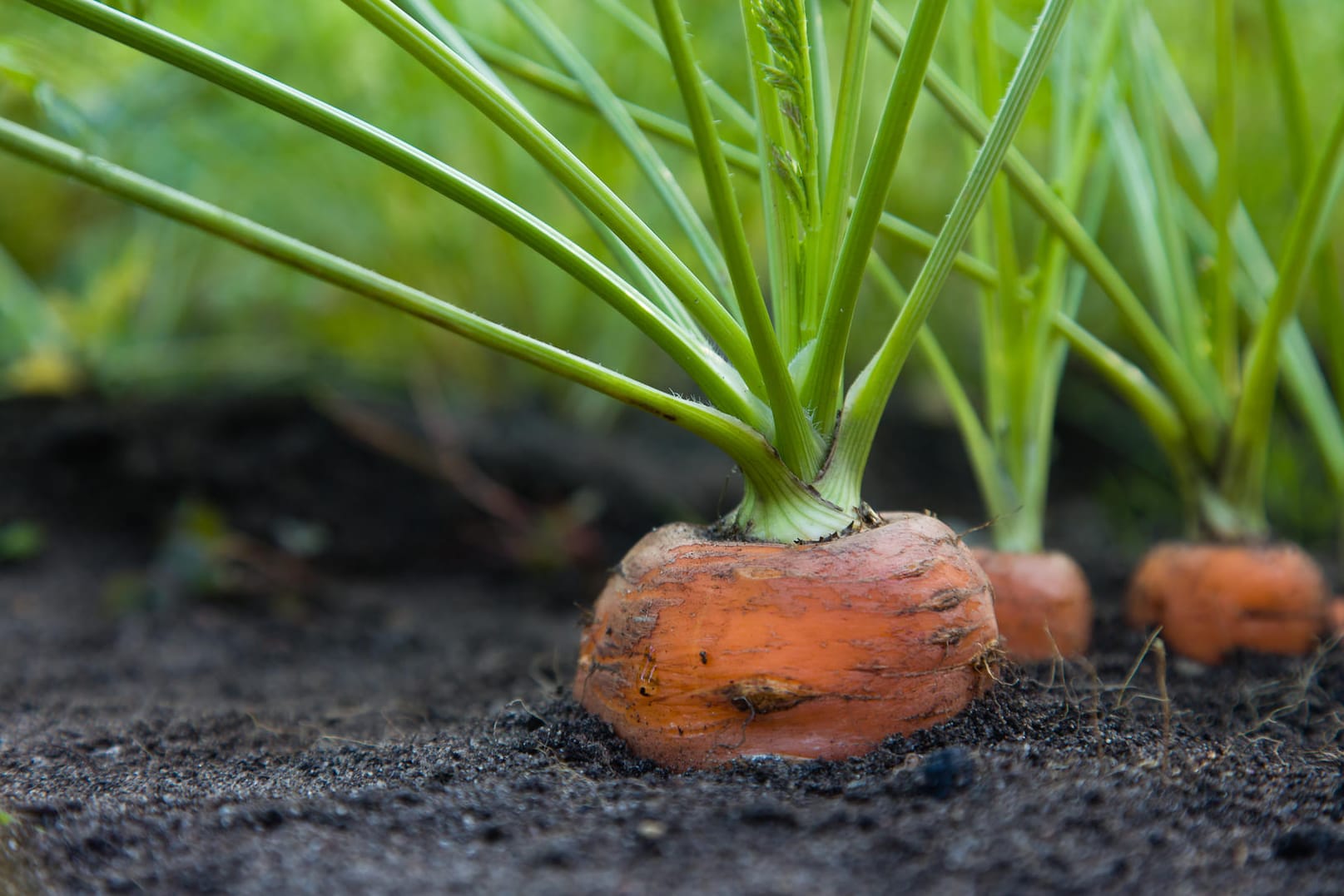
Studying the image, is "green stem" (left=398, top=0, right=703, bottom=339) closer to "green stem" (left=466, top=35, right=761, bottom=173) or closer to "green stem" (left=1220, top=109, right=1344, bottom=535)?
"green stem" (left=466, top=35, right=761, bottom=173)

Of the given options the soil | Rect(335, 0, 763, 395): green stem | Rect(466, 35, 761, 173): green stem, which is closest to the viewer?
the soil

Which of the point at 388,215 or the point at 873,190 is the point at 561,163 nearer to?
the point at 873,190

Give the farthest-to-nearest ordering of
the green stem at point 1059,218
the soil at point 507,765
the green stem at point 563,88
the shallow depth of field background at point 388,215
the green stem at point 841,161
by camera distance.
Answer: the shallow depth of field background at point 388,215
the green stem at point 563,88
the green stem at point 1059,218
the green stem at point 841,161
the soil at point 507,765

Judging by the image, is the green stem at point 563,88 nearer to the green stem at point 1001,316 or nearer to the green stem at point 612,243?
the green stem at point 612,243

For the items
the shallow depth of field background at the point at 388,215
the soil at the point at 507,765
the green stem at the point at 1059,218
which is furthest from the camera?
the shallow depth of field background at the point at 388,215

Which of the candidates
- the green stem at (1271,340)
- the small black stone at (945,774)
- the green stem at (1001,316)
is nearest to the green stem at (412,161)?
the small black stone at (945,774)

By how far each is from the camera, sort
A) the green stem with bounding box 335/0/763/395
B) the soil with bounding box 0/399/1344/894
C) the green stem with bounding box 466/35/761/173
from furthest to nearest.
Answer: the green stem with bounding box 466/35/761/173 < the green stem with bounding box 335/0/763/395 < the soil with bounding box 0/399/1344/894

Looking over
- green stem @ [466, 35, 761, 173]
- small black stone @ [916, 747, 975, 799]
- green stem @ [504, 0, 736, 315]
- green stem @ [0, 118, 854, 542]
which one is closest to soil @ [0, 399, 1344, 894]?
small black stone @ [916, 747, 975, 799]
